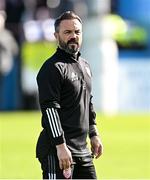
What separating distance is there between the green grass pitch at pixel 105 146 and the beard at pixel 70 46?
4.47m

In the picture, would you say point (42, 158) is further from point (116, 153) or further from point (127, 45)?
point (127, 45)

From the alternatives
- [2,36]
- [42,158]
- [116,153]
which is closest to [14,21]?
[2,36]

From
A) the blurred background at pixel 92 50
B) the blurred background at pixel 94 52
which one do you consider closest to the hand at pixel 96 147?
the blurred background at pixel 94 52

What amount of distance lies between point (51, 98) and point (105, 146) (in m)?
8.95

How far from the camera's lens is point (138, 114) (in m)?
22.3

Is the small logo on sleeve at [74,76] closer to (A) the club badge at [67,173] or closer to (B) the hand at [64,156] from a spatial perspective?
(B) the hand at [64,156]

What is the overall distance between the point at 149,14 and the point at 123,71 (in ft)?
6.26

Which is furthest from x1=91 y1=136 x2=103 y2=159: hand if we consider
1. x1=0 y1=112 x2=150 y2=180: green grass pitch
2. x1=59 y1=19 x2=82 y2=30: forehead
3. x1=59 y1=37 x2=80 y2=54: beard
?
x1=0 y1=112 x2=150 y2=180: green grass pitch

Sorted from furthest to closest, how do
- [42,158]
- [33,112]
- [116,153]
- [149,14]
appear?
1. [149,14]
2. [33,112]
3. [116,153]
4. [42,158]

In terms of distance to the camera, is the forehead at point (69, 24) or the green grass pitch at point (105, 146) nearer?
the forehead at point (69, 24)

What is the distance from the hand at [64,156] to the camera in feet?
21.1

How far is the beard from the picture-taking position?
21.9 feet

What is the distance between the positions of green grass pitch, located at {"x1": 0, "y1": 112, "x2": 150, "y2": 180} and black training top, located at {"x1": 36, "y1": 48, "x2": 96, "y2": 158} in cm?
429

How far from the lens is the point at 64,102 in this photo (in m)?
6.68
